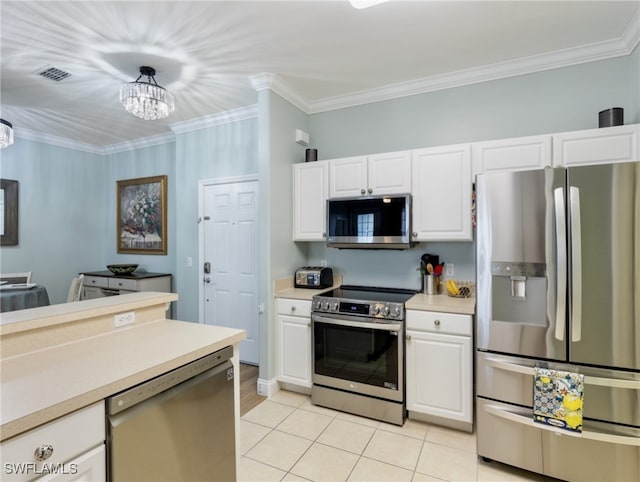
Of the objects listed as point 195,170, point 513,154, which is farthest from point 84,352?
point 195,170

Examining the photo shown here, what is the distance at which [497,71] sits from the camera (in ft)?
9.09

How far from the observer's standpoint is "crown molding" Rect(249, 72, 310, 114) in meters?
2.90

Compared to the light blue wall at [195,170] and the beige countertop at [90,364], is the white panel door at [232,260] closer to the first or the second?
the light blue wall at [195,170]

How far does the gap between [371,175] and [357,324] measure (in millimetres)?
1301

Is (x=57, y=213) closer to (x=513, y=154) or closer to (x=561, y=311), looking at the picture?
(x=513, y=154)

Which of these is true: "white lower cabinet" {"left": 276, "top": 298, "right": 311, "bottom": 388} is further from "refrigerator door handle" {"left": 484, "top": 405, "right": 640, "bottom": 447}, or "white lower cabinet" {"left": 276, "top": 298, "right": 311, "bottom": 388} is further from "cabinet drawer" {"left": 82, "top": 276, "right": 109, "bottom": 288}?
"cabinet drawer" {"left": 82, "top": 276, "right": 109, "bottom": 288}

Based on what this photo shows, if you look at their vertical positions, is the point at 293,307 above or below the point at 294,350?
above

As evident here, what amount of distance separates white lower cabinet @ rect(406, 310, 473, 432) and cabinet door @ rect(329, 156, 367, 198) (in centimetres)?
119

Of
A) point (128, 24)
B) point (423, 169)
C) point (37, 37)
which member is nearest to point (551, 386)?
point (423, 169)

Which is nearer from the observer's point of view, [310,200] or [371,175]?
[371,175]

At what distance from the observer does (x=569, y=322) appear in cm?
179

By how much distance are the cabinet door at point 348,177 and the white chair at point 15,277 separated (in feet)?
12.7

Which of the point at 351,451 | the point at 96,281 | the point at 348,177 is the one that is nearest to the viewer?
the point at 351,451

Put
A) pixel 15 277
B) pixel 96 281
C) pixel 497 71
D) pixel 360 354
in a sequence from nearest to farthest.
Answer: pixel 360 354 < pixel 497 71 < pixel 15 277 < pixel 96 281
